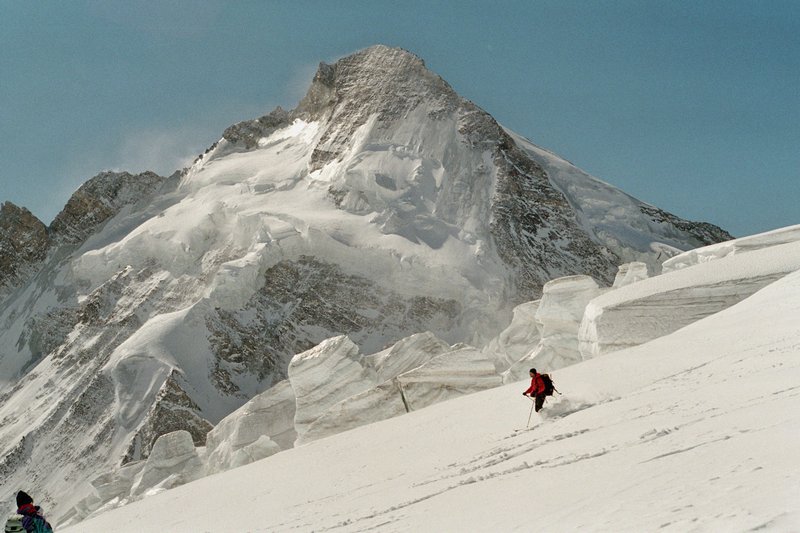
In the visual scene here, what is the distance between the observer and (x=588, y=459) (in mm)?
10117

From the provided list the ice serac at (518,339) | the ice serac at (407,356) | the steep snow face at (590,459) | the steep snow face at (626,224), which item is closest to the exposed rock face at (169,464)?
the ice serac at (407,356)

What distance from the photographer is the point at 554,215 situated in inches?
2886

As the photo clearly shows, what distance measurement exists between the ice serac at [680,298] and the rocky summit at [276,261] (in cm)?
2919

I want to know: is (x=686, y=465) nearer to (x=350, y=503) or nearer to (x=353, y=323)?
(x=350, y=503)

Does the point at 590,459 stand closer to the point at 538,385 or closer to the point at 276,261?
the point at 538,385

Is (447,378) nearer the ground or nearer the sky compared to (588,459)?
nearer the sky

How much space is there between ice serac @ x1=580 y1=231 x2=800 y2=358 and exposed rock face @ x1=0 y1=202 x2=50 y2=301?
238ft

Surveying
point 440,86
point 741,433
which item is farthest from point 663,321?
point 440,86

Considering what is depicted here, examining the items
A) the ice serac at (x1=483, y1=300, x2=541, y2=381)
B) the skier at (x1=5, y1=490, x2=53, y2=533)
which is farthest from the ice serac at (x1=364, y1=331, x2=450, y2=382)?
the skier at (x1=5, y1=490, x2=53, y2=533)

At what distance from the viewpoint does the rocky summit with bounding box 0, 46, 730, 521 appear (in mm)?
53719

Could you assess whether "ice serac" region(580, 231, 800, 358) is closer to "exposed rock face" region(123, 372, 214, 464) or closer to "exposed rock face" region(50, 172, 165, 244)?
"exposed rock face" region(123, 372, 214, 464)

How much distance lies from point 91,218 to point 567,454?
267 ft

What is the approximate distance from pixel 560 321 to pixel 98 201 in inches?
2632

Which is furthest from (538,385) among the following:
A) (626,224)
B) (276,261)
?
(626,224)
